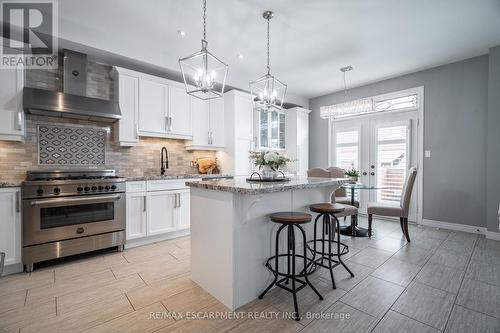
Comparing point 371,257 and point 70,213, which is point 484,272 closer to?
point 371,257

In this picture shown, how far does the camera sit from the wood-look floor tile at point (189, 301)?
73.8 inches

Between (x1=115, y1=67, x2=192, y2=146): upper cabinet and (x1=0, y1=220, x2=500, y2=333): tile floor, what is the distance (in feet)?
6.00

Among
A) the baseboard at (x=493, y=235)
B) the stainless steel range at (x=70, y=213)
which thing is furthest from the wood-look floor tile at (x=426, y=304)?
the stainless steel range at (x=70, y=213)

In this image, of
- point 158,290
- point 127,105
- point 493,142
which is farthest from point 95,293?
point 493,142

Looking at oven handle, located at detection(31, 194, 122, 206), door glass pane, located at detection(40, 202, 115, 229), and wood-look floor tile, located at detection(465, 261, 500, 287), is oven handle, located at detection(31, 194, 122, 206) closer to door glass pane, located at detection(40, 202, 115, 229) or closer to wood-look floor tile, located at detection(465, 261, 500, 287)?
door glass pane, located at detection(40, 202, 115, 229)

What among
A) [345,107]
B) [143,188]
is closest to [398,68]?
[345,107]

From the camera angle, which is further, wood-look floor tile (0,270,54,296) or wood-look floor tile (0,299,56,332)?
wood-look floor tile (0,270,54,296)

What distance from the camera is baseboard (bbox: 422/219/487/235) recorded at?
370 centimetres

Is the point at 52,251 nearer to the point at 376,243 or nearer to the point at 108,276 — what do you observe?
the point at 108,276

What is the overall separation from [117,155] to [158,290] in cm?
240

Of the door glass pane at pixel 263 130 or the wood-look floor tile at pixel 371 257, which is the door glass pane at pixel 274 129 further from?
the wood-look floor tile at pixel 371 257

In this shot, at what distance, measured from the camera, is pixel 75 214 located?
2842 millimetres

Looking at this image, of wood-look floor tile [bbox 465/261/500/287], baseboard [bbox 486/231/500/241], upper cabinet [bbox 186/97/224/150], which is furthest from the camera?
upper cabinet [bbox 186/97/224/150]

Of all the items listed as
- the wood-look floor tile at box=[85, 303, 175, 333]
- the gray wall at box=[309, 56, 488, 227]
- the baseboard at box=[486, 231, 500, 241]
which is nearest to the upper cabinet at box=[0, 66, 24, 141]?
the wood-look floor tile at box=[85, 303, 175, 333]
